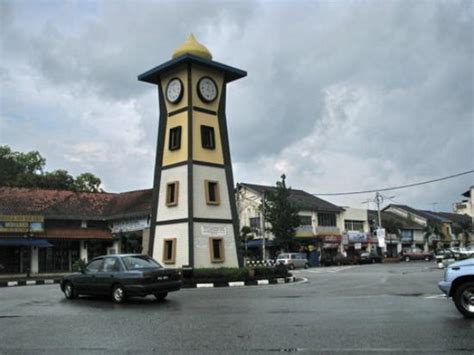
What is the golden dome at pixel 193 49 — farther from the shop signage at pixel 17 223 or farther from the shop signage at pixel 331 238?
the shop signage at pixel 331 238

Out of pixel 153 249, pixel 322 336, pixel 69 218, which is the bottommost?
pixel 322 336

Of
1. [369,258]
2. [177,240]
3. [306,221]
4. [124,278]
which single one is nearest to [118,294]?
[124,278]

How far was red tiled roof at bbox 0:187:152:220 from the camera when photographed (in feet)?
137

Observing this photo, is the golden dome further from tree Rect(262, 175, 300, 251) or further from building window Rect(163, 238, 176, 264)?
tree Rect(262, 175, 300, 251)

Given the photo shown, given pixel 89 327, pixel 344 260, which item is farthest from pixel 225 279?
pixel 344 260

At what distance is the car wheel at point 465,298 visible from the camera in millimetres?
10484

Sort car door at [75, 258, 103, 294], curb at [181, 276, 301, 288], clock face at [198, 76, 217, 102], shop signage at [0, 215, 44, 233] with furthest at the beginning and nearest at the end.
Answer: shop signage at [0, 215, 44, 233], clock face at [198, 76, 217, 102], curb at [181, 276, 301, 288], car door at [75, 258, 103, 294]

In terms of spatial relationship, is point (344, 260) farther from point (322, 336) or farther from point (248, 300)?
point (322, 336)

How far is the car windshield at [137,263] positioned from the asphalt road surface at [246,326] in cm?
107

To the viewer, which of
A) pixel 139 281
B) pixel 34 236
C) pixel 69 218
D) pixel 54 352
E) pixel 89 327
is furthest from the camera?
pixel 69 218

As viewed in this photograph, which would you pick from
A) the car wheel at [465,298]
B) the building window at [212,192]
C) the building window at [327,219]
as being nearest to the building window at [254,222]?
the building window at [327,219]

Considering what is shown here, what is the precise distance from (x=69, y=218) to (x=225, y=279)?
22.1 meters

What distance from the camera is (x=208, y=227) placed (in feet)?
98.0

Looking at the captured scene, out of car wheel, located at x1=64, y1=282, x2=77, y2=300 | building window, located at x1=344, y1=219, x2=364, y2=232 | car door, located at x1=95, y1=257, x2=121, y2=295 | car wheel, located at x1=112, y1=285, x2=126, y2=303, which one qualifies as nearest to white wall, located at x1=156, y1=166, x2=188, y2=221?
car wheel, located at x1=64, y1=282, x2=77, y2=300
